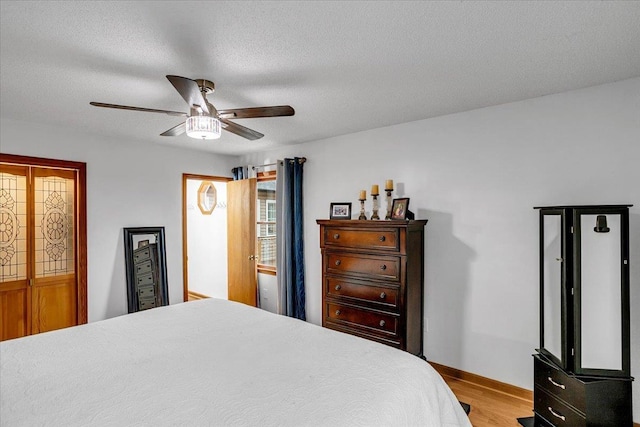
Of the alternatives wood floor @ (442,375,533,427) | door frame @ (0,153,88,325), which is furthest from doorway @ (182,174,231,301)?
wood floor @ (442,375,533,427)

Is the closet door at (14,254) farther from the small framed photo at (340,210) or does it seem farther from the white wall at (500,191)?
the white wall at (500,191)

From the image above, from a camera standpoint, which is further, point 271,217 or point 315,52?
point 271,217

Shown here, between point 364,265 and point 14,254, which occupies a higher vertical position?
point 14,254

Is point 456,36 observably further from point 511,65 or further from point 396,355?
point 396,355

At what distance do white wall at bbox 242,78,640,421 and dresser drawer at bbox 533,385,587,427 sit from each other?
1.30 feet

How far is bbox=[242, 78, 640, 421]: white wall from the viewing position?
247cm

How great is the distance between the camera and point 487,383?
302 centimetres

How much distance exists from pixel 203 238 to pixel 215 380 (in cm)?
481

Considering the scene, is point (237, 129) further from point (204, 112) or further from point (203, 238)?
point (203, 238)

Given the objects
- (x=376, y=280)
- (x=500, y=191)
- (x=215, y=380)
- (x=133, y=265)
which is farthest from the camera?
(x=133, y=265)

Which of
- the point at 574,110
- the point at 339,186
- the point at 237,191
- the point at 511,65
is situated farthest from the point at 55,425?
the point at 237,191

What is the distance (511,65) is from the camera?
2168mm

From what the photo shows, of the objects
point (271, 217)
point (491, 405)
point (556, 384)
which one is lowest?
point (491, 405)

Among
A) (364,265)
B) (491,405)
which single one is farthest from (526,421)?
(364,265)
